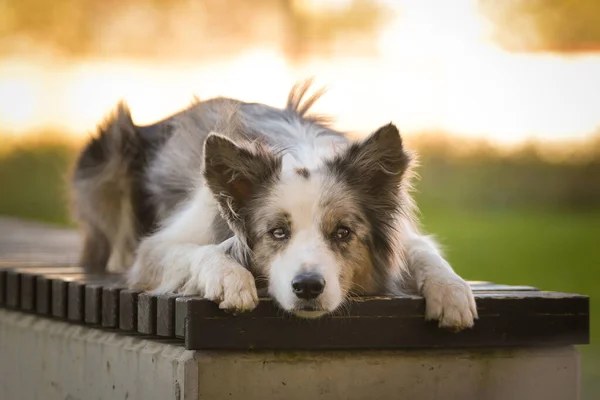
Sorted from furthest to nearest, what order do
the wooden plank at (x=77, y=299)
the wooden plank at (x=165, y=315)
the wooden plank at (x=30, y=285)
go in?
the wooden plank at (x=30, y=285) < the wooden plank at (x=77, y=299) < the wooden plank at (x=165, y=315)

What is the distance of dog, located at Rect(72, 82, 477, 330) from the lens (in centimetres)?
384

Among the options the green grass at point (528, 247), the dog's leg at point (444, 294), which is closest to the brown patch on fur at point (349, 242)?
the dog's leg at point (444, 294)

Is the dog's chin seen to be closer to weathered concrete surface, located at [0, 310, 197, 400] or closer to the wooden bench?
the wooden bench

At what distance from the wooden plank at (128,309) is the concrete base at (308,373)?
0.21ft

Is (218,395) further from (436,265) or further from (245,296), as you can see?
(436,265)

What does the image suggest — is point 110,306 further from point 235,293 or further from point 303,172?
point 303,172

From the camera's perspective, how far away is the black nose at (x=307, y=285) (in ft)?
12.1

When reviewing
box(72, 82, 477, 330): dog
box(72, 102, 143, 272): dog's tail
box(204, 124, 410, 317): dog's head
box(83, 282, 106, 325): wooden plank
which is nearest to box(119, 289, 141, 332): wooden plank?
box(72, 82, 477, 330): dog

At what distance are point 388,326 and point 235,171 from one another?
3.00 feet

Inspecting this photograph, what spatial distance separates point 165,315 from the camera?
397 cm

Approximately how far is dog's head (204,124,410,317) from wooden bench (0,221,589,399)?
0.17 meters

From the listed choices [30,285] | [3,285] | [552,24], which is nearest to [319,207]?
[30,285]

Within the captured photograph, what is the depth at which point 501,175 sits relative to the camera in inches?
468

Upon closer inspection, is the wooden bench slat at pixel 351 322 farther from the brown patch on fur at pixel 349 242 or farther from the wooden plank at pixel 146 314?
the brown patch on fur at pixel 349 242
